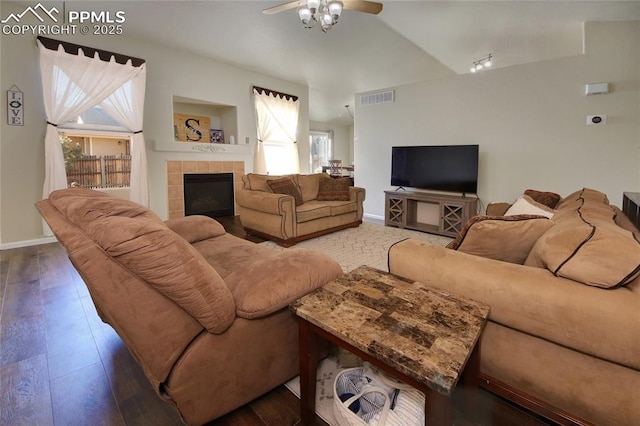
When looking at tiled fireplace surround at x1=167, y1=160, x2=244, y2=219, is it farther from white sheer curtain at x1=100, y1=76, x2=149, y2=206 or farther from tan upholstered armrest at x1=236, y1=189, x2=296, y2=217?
tan upholstered armrest at x1=236, y1=189, x2=296, y2=217

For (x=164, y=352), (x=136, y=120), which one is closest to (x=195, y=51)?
(x=136, y=120)

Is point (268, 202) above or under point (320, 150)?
under

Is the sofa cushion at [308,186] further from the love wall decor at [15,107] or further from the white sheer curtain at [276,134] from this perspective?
the love wall decor at [15,107]

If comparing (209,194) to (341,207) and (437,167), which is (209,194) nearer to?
(341,207)

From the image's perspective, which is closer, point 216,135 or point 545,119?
point 545,119

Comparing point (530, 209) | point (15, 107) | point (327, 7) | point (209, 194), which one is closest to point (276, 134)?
point (209, 194)

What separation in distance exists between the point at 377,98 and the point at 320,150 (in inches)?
207

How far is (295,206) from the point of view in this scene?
390 centimetres

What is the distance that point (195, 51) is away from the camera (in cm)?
482

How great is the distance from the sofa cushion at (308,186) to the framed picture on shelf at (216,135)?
2196 millimetres

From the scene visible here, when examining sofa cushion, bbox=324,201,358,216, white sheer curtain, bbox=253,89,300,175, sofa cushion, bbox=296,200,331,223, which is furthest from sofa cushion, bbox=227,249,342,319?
white sheer curtain, bbox=253,89,300,175

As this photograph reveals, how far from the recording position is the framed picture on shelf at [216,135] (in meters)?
5.82

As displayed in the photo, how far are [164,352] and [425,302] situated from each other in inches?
37.7

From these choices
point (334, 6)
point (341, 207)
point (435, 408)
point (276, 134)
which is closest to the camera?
point (435, 408)
